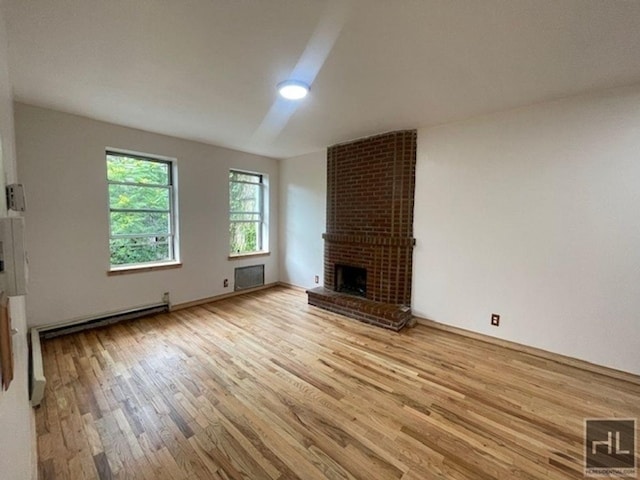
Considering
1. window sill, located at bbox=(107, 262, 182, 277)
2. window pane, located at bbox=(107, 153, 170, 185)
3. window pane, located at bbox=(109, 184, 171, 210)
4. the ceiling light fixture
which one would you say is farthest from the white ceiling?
window sill, located at bbox=(107, 262, 182, 277)

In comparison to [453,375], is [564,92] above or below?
above

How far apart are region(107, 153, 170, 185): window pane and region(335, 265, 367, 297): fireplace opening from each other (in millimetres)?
2838

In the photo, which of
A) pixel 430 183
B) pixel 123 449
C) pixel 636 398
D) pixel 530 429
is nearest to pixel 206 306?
pixel 123 449

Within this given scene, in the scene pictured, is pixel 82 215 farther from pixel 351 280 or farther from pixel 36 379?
pixel 351 280

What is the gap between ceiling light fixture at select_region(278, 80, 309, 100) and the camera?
7.15ft

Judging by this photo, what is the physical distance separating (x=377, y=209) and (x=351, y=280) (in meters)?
1.19

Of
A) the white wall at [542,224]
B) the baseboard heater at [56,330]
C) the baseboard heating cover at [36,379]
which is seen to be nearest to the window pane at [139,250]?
the baseboard heater at [56,330]

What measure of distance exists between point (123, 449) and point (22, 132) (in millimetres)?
3064

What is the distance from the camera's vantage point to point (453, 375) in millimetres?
2293

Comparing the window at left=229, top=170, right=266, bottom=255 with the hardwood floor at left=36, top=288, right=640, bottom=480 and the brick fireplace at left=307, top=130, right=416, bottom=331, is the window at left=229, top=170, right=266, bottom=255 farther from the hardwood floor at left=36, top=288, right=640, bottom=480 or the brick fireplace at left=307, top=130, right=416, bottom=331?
the hardwood floor at left=36, top=288, right=640, bottom=480

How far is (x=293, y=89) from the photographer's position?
2.25m

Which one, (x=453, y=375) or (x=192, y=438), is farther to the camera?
(x=453, y=375)

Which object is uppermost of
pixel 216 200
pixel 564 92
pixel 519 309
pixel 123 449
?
pixel 564 92

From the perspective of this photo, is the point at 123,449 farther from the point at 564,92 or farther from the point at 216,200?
the point at 564,92
